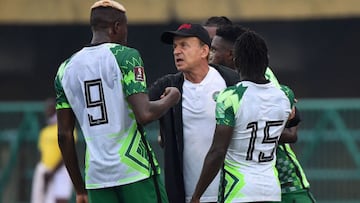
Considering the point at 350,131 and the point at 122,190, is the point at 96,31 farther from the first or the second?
the point at 350,131

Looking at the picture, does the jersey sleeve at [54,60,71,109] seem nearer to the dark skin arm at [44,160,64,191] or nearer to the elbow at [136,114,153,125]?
the elbow at [136,114,153,125]

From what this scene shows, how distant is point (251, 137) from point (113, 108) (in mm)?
825

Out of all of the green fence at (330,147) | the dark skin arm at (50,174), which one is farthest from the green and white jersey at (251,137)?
the green fence at (330,147)

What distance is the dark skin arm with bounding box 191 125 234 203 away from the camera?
654 centimetres

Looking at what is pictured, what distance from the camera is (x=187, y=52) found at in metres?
7.24

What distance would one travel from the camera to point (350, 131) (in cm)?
1368

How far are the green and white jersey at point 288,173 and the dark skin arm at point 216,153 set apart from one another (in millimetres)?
676

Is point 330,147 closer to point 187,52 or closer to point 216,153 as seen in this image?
point 187,52

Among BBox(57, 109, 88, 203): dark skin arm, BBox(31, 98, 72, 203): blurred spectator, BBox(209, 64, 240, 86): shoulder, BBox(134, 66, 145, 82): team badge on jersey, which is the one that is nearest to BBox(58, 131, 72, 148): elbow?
BBox(57, 109, 88, 203): dark skin arm

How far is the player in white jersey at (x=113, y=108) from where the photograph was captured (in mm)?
6656

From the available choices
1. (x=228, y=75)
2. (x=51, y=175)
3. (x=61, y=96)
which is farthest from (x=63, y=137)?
(x=51, y=175)

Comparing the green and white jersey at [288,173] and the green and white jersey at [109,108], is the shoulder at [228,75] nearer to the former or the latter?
the green and white jersey at [288,173]

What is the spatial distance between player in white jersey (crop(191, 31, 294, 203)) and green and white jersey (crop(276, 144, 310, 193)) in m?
0.48

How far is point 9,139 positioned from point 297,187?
7.63 meters
